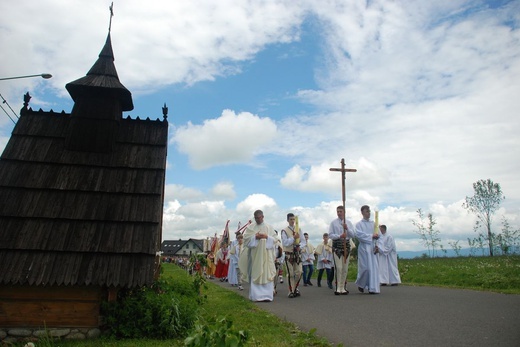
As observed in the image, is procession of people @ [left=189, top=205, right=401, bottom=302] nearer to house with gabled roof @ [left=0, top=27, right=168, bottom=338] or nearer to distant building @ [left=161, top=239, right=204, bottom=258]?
house with gabled roof @ [left=0, top=27, right=168, bottom=338]

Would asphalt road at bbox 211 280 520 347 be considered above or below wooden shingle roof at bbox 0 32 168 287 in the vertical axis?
below

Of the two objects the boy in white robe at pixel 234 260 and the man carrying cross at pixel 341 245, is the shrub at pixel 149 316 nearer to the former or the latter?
the man carrying cross at pixel 341 245

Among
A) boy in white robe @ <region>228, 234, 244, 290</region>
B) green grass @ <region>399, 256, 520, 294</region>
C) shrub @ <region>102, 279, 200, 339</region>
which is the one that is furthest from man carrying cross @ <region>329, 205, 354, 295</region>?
boy in white robe @ <region>228, 234, 244, 290</region>

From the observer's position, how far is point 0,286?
803 cm

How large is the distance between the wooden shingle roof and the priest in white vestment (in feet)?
15.9

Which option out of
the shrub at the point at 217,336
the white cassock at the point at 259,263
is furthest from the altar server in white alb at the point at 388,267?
the shrub at the point at 217,336

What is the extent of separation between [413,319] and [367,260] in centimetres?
601

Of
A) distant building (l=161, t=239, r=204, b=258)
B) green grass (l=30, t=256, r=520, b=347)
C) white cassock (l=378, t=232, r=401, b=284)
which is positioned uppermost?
distant building (l=161, t=239, r=204, b=258)

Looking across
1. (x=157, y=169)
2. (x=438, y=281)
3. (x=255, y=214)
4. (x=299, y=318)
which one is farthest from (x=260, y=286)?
(x=438, y=281)

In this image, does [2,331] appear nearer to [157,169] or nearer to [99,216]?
[99,216]

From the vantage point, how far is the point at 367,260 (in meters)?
14.4

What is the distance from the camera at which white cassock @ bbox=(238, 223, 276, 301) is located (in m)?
13.4

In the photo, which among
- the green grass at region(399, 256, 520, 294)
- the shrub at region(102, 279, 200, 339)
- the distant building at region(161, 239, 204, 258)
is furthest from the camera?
the distant building at region(161, 239, 204, 258)

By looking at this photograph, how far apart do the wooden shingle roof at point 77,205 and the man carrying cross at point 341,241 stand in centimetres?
679
